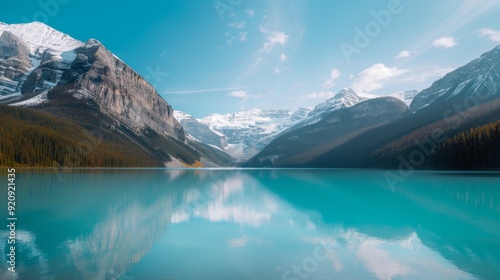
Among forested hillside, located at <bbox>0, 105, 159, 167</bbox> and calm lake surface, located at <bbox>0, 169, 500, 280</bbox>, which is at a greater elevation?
forested hillside, located at <bbox>0, 105, 159, 167</bbox>

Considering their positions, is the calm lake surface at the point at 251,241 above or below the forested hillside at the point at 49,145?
below

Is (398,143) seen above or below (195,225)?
above

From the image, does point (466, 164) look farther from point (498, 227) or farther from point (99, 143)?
point (99, 143)

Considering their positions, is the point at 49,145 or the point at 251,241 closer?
the point at 251,241

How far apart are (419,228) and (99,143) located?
180 meters

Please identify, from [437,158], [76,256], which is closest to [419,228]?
[76,256]

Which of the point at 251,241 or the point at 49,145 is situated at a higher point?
the point at 49,145

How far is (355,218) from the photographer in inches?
1174

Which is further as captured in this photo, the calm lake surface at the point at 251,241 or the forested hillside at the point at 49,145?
the forested hillside at the point at 49,145

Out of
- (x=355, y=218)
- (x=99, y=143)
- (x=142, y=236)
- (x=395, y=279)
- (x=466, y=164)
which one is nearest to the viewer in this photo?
(x=395, y=279)

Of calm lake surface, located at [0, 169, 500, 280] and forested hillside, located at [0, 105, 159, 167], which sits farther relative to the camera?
forested hillside, located at [0, 105, 159, 167]

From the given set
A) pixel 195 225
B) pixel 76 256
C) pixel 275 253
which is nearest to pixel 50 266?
pixel 76 256

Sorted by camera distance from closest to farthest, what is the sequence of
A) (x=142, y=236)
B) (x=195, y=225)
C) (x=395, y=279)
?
(x=395, y=279), (x=142, y=236), (x=195, y=225)

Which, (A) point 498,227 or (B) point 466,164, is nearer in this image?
(A) point 498,227
